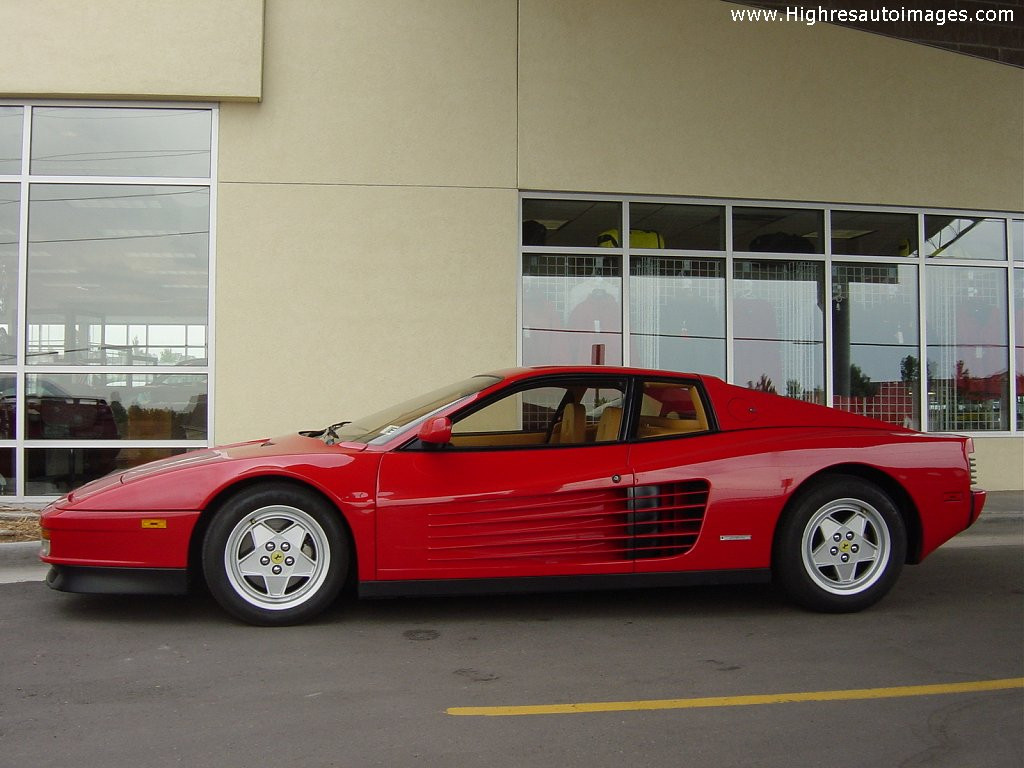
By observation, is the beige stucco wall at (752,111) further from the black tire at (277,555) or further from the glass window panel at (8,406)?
the black tire at (277,555)

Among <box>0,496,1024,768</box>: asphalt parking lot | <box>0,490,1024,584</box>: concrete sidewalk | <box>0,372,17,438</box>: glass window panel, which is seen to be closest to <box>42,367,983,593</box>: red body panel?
<box>0,496,1024,768</box>: asphalt parking lot

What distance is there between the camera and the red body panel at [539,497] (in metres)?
4.44

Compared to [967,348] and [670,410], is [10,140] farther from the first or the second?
[967,348]

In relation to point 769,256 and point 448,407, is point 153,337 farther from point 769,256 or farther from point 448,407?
point 769,256

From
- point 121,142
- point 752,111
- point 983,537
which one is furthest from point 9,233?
point 983,537

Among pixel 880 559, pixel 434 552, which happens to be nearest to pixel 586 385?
pixel 434 552

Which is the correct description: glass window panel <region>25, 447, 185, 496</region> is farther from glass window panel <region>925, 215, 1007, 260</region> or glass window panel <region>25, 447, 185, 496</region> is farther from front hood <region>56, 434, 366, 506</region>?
glass window panel <region>925, 215, 1007, 260</region>

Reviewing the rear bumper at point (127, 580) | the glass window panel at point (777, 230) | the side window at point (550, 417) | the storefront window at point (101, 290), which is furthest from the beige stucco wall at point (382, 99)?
the rear bumper at point (127, 580)

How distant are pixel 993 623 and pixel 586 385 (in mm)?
2507

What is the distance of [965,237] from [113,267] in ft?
28.2

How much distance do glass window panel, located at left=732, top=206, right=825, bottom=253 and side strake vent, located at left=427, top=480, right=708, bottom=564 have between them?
5164mm

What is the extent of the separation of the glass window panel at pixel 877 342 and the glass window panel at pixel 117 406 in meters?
6.37

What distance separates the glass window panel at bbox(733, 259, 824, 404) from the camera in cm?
935

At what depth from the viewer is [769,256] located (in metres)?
9.37
